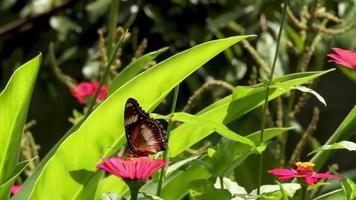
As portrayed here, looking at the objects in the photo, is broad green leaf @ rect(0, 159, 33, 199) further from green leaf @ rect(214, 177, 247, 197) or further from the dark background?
the dark background

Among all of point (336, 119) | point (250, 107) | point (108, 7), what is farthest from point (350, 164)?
point (250, 107)

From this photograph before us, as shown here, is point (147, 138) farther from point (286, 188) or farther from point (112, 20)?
point (112, 20)

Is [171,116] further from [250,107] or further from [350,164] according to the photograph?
[350,164]

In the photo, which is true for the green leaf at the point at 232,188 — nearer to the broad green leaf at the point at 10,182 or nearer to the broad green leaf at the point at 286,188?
the broad green leaf at the point at 286,188

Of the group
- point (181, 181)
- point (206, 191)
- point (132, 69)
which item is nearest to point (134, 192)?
point (206, 191)

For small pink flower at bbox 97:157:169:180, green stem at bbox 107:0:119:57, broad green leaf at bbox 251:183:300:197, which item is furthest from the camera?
green stem at bbox 107:0:119:57

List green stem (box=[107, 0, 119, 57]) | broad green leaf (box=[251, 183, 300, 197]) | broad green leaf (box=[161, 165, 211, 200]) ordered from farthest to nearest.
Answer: green stem (box=[107, 0, 119, 57]) < broad green leaf (box=[161, 165, 211, 200]) < broad green leaf (box=[251, 183, 300, 197])

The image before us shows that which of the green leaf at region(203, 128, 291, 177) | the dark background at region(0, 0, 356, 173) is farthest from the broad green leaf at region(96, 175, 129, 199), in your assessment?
the dark background at region(0, 0, 356, 173)
